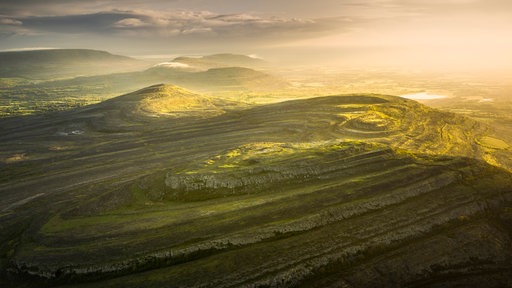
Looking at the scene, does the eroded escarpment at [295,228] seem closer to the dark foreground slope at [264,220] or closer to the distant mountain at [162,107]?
the dark foreground slope at [264,220]

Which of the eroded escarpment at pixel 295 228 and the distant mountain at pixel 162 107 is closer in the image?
the eroded escarpment at pixel 295 228

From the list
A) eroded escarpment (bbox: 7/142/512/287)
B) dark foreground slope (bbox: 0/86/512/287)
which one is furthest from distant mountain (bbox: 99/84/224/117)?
eroded escarpment (bbox: 7/142/512/287)

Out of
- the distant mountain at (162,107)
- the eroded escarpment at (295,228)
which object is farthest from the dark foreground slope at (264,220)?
the distant mountain at (162,107)

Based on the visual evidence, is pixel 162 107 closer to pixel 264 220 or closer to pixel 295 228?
pixel 264 220

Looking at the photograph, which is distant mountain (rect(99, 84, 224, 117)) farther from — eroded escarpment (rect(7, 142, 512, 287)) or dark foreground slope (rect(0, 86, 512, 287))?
eroded escarpment (rect(7, 142, 512, 287))

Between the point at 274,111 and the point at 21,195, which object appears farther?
the point at 274,111

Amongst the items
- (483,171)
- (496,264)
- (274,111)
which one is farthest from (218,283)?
(274,111)

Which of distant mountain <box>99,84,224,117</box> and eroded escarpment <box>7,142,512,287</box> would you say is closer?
eroded escarpment <box>7,142,512,287</box>

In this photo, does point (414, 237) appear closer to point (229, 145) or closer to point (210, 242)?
point (210, 242)
